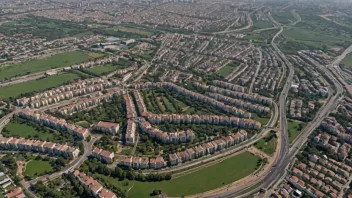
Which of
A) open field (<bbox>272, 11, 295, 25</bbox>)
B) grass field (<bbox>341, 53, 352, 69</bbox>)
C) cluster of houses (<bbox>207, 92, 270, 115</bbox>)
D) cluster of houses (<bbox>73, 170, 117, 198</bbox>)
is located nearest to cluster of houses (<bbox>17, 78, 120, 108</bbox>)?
cluster of houses (<bbox>207, 92, 270, 115</bbox>)

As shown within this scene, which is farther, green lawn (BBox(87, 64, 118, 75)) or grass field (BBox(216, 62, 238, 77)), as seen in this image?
grass field (BBox(216, 62, 238, 77))

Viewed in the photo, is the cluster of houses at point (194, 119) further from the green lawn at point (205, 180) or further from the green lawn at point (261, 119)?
the green lawn at point (205, 180)

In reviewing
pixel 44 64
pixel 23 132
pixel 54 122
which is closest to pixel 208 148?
pixel 54 122

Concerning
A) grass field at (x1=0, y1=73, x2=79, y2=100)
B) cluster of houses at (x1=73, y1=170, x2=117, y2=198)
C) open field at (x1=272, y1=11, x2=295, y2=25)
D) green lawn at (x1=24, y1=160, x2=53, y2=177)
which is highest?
Result: open field at (x1=272, y1=11, x2=295, y2=25)

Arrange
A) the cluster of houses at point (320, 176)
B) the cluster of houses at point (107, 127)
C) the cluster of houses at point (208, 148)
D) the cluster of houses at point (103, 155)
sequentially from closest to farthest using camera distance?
the cluster of houses at point (320, 176)
the cluster of houses at point (103, 155)
the cluster of houses at point (208, 148)
the cluster of houses at point (107, 127)

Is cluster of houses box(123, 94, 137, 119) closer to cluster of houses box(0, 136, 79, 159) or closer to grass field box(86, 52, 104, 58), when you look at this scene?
cluster of houses box(0, 136, 79, 159)

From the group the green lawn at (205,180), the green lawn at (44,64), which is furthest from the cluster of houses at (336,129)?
the green lawn at (44,64)

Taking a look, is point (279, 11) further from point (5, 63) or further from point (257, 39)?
point (5, 63)
